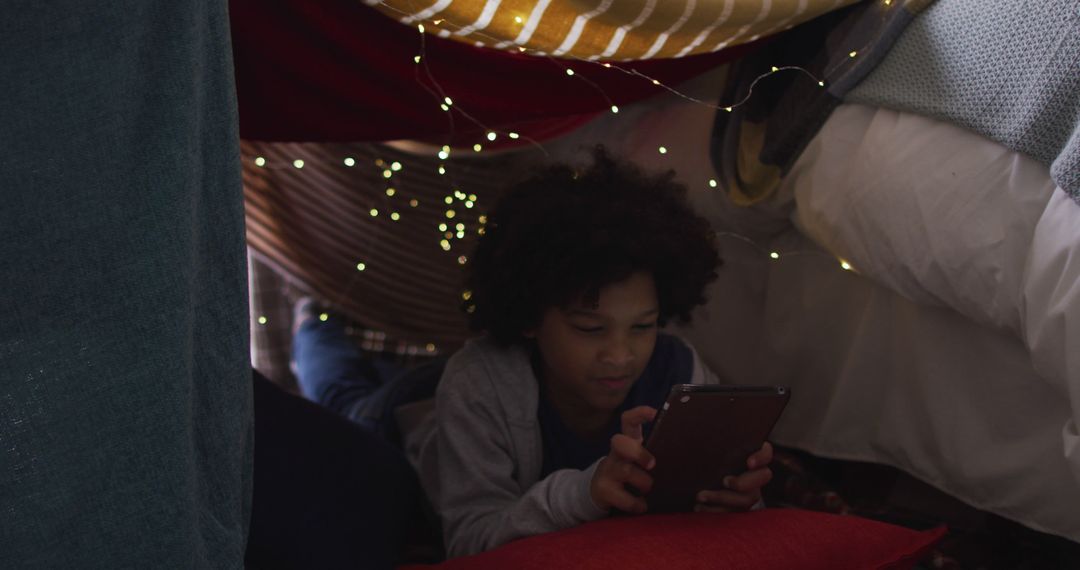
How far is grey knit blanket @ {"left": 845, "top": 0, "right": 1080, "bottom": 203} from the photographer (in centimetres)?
79

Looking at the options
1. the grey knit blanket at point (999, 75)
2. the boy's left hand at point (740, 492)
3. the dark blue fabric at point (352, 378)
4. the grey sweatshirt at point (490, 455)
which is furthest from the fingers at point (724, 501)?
the dark blue fabric at point (352, 378)

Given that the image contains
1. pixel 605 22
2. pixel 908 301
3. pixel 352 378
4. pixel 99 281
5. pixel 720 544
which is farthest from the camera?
pixel 352 378

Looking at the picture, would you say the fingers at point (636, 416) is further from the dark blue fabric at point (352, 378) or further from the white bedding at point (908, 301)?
the dark blue fabric at point (352, 378)

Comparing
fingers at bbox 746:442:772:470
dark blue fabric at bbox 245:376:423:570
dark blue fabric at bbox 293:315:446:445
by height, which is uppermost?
fingers at bbox 746:442:772:470

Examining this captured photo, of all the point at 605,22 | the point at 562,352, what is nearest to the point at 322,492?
Result: the point at 562,352

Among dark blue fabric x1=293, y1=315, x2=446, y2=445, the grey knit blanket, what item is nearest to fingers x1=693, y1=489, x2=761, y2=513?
the grey knit blanket

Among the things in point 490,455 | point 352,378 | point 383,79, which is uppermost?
point 383,79

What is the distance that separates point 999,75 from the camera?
0.85 meters

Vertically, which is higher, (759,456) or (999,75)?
(999,75)

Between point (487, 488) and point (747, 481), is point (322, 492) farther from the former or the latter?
point (747, 481)

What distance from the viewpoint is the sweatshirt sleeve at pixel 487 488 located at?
0.89m

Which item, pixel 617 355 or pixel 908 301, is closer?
pixel 617 355

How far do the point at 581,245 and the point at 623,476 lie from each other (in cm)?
24

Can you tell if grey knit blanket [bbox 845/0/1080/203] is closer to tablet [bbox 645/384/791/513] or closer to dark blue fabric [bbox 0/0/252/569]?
tablet [bbox 645/384/791/513]
